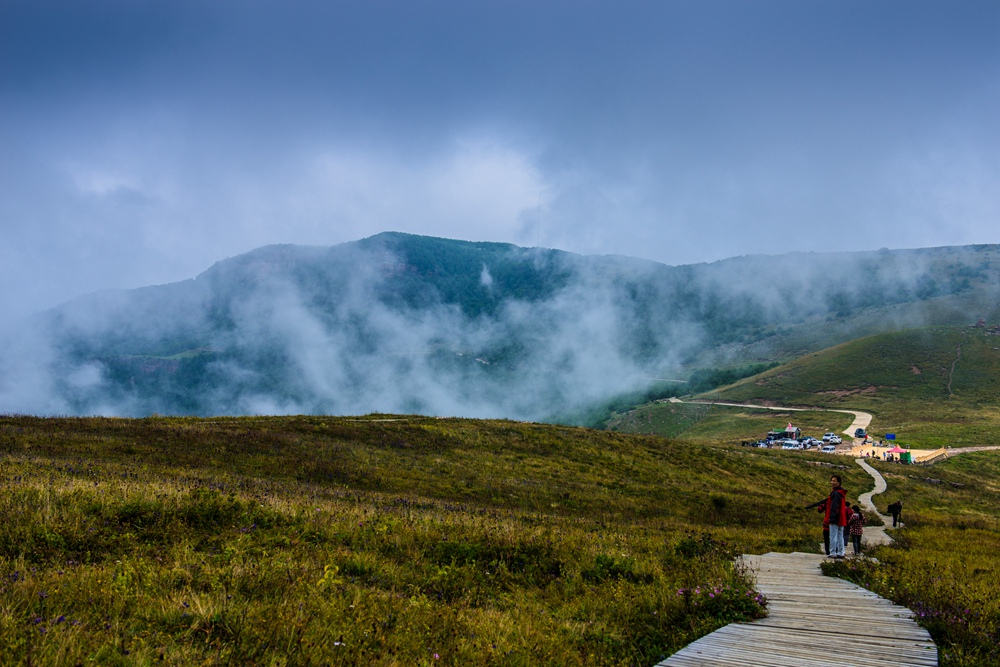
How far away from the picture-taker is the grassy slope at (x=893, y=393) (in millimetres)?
121562

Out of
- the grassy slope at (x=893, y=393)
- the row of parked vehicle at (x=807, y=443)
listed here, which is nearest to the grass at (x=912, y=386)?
the grassy slope at (x=893, y=393)

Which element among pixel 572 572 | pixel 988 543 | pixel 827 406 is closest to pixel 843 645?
pixel 572 572

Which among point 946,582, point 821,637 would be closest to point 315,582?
point 821,637

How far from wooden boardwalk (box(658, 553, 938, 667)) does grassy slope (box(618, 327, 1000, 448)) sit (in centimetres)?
11967

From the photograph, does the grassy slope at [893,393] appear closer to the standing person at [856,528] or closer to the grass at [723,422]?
the grass at [723,422]

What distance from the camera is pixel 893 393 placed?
15250cm

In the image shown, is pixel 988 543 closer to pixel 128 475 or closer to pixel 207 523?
pixel 207 523

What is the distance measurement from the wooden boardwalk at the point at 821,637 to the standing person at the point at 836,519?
6.53 m

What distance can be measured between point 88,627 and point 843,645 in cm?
840

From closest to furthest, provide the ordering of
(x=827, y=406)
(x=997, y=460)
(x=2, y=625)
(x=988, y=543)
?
(x=2, y=625), (x=988, y=543), (x=997, y=460), (x=827, y=406)

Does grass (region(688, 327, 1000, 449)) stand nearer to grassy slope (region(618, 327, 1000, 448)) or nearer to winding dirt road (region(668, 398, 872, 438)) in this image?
grassy slope (region(618, 327, 1000, 448))

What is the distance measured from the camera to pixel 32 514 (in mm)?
8562

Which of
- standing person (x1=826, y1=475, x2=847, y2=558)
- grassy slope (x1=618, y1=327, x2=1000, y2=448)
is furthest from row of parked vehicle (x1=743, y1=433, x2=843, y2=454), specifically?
standing person (x1=826, y1=475, x2=847, y2=558)

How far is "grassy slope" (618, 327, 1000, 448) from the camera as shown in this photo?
399 feet
